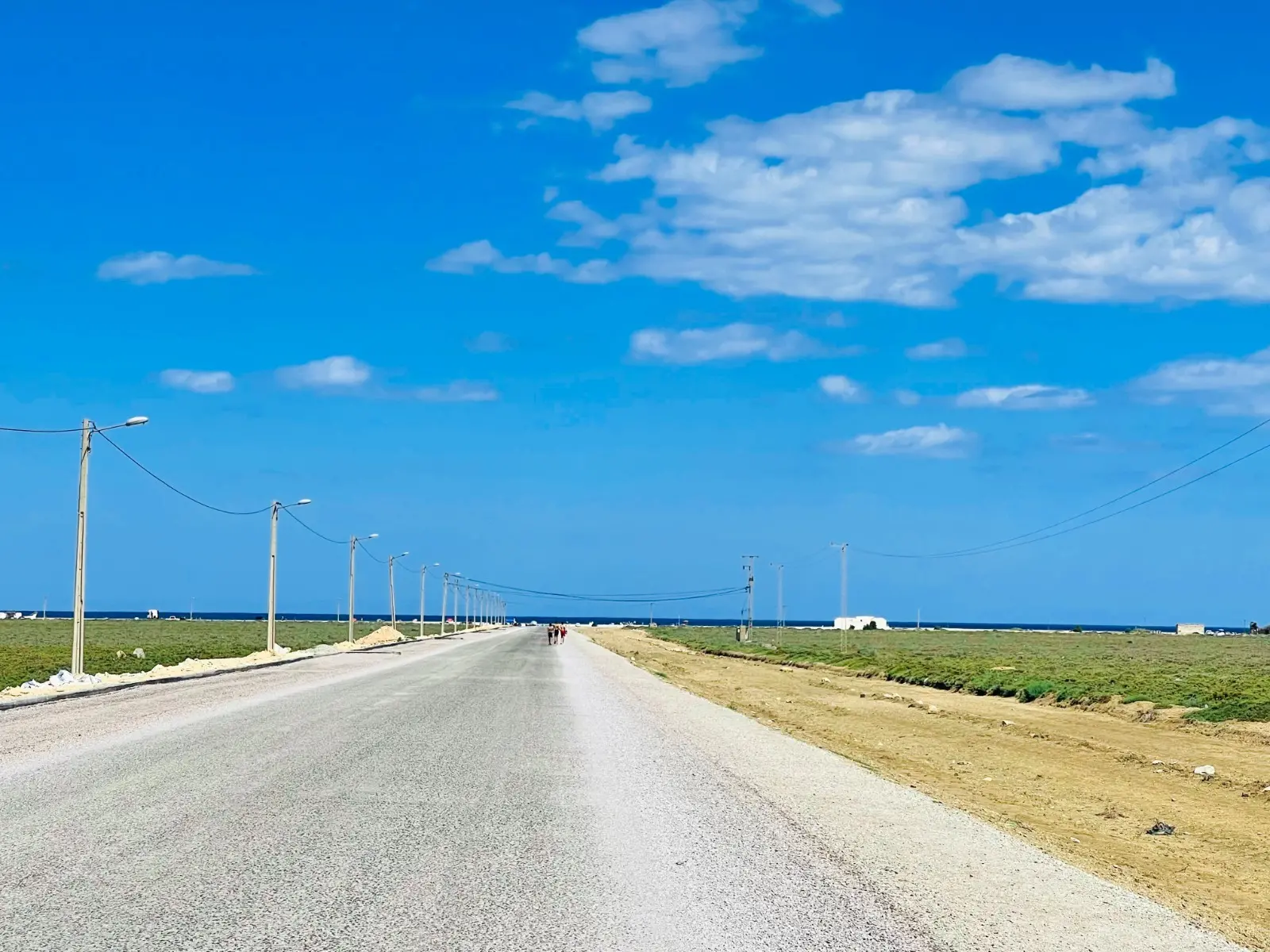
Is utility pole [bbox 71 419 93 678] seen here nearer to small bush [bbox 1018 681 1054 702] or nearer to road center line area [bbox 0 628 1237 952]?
road center line area [bbox 0 628 1237 952]

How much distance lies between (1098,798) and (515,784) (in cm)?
717

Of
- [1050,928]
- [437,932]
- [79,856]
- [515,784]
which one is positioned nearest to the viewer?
[437,932]

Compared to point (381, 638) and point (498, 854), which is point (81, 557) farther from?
point (381, 638)

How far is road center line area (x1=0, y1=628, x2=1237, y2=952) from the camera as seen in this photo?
725 centimetres

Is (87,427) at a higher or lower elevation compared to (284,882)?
higher

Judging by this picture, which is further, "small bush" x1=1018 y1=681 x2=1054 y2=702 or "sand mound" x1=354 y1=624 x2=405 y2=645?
"sand mound" x1=354 y1=624 x2=405 y2=645

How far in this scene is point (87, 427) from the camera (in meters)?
35.8

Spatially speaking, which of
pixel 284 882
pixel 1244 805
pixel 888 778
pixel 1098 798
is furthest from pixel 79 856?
pixel 1244 805

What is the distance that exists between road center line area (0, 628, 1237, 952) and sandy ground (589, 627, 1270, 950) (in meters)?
0.81

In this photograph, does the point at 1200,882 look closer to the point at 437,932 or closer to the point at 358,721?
the point at 437,932

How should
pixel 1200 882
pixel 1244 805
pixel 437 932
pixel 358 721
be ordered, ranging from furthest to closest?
pixel 358 721
pixel 1244 805
pixel 1200 882
pixel 437 932

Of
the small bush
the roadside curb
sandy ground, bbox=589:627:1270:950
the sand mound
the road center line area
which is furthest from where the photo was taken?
the sand mound

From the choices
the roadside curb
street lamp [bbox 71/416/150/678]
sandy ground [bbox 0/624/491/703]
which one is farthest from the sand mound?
street lamp [bbox 71/416/150/678]

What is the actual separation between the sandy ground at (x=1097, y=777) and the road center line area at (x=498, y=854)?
810mm
